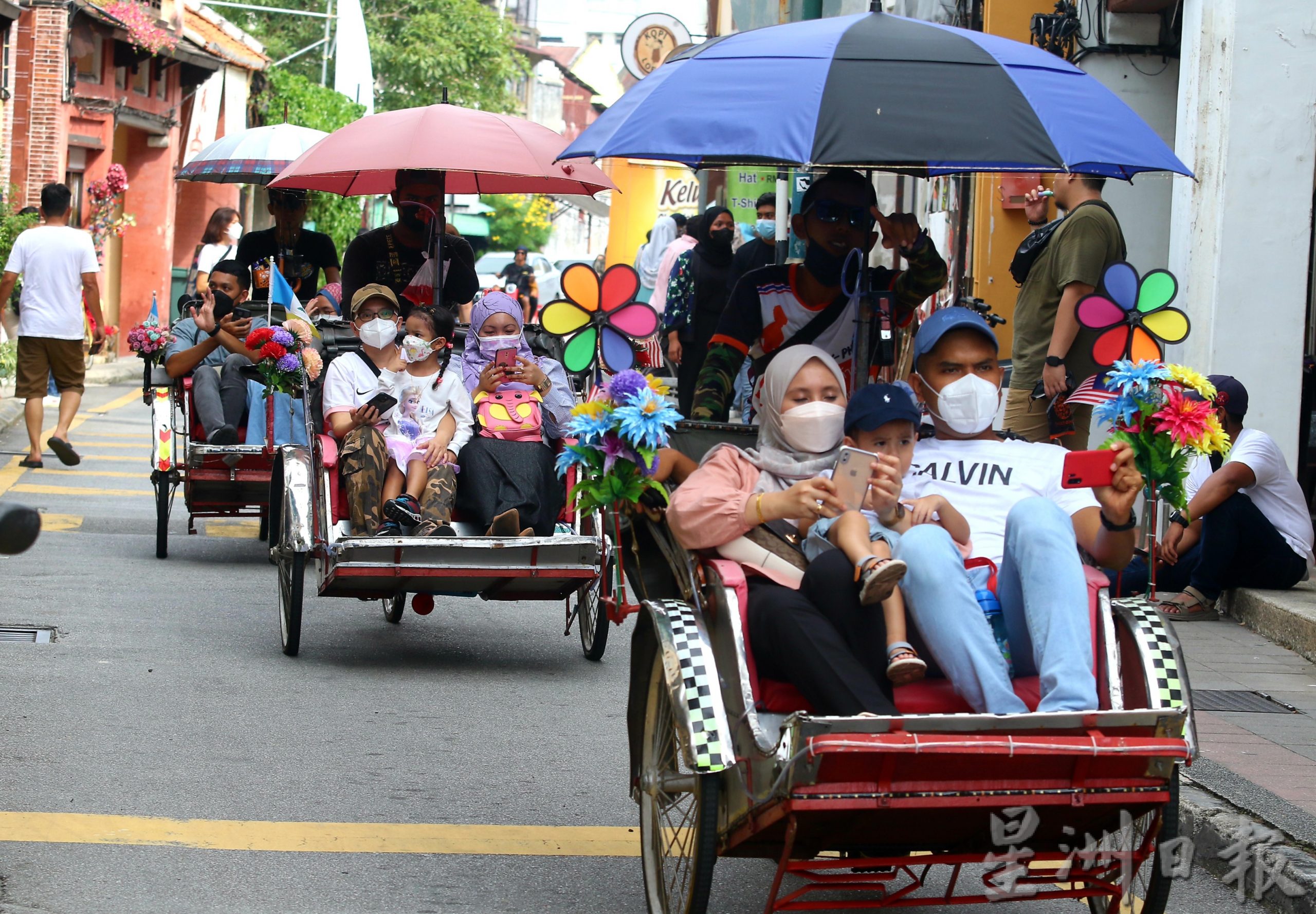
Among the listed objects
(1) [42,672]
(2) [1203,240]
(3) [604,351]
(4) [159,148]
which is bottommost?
(1) [42,672]

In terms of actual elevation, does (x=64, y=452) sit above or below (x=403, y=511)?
below

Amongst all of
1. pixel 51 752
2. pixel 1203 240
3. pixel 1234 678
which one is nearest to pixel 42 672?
pixel 51 752

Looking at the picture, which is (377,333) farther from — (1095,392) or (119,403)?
(119,403)

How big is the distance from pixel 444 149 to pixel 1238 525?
4.51 m

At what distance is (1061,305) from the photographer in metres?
8.05

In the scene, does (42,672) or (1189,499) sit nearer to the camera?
(42,672)

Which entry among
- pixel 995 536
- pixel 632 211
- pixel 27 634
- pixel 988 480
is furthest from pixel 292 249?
pixel 632 211

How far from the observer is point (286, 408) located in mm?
9688

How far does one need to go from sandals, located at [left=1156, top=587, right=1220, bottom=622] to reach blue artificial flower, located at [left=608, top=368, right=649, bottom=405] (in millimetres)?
5166

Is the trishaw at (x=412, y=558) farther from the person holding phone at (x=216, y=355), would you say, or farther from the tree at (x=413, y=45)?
the tree at (x=413, y=45)

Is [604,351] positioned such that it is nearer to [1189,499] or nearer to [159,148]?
[1189,499]

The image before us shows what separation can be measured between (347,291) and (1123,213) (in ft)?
17.8

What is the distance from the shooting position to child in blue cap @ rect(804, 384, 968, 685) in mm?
4090

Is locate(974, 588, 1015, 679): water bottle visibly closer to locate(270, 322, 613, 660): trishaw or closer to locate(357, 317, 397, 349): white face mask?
locate(270, 322, 613, 660): trishaw
